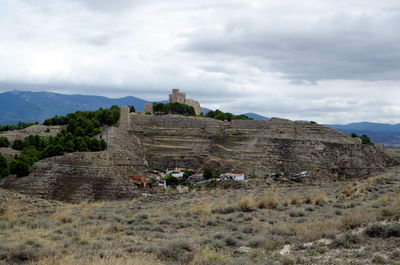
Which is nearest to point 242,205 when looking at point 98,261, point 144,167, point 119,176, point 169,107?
point 98,261

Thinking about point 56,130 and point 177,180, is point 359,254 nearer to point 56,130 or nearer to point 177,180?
point 177,180

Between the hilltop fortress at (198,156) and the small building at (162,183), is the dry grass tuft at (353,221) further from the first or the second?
the small building at (162,183)

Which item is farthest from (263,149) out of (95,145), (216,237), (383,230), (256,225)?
(383,230)

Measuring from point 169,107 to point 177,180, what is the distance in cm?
3080

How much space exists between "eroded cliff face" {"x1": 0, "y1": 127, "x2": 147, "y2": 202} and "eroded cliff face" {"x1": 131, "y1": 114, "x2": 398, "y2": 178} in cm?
876

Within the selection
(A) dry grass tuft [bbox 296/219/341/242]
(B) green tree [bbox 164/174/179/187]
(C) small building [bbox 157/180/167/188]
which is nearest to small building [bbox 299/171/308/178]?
(B) green tree [bbox 164/174/179/187]

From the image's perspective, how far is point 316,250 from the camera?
8.41 m

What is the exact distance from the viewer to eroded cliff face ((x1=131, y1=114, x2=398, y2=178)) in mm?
38438

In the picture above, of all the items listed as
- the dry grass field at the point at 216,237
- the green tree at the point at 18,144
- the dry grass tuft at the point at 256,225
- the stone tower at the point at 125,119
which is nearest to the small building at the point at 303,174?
the dry grass field at the point at 216,237

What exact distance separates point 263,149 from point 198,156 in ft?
25.9

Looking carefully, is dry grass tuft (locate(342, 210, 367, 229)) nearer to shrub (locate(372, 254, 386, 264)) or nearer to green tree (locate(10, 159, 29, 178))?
shrub (locate(372, 254, 386, 264))

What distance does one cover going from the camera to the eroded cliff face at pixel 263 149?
38438 millimetres

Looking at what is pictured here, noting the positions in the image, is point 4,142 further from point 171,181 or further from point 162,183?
point 171,181

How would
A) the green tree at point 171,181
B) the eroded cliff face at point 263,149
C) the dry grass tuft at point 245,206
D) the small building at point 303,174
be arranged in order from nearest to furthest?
the dry grass tuft at point 245,206 < the small building at point 303,174 < the green tree at point 171,181 < the eroded cliff face at point 263,149
